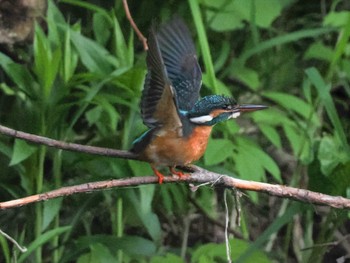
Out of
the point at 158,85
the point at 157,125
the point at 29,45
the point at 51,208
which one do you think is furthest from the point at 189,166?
the point at 29,45

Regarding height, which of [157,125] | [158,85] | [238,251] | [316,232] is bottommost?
[316,232]

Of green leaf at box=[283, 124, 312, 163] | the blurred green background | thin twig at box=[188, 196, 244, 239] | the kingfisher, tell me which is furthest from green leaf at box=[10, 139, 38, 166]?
green leaf at box=[283, 124, 312, 163]

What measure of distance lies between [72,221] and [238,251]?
71cm

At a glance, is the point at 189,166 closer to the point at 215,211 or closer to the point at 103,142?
the point at 103,142

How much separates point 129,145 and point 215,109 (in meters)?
0.77

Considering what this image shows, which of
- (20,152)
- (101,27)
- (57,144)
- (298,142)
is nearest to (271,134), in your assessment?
(298,142)

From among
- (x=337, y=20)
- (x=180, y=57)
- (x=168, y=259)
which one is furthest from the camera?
(x=337, y=20)

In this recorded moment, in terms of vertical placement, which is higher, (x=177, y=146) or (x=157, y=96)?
(x=157, y=96)

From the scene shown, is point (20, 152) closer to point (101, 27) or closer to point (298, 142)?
point (101, 27)

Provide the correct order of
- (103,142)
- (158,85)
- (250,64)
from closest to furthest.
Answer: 1. (158,85)
2. (103,142)
3. (250,64)

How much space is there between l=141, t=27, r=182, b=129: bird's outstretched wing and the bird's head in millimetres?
72

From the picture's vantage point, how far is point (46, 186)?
3568mm

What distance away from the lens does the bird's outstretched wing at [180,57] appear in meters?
3.10

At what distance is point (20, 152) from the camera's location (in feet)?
10.8
